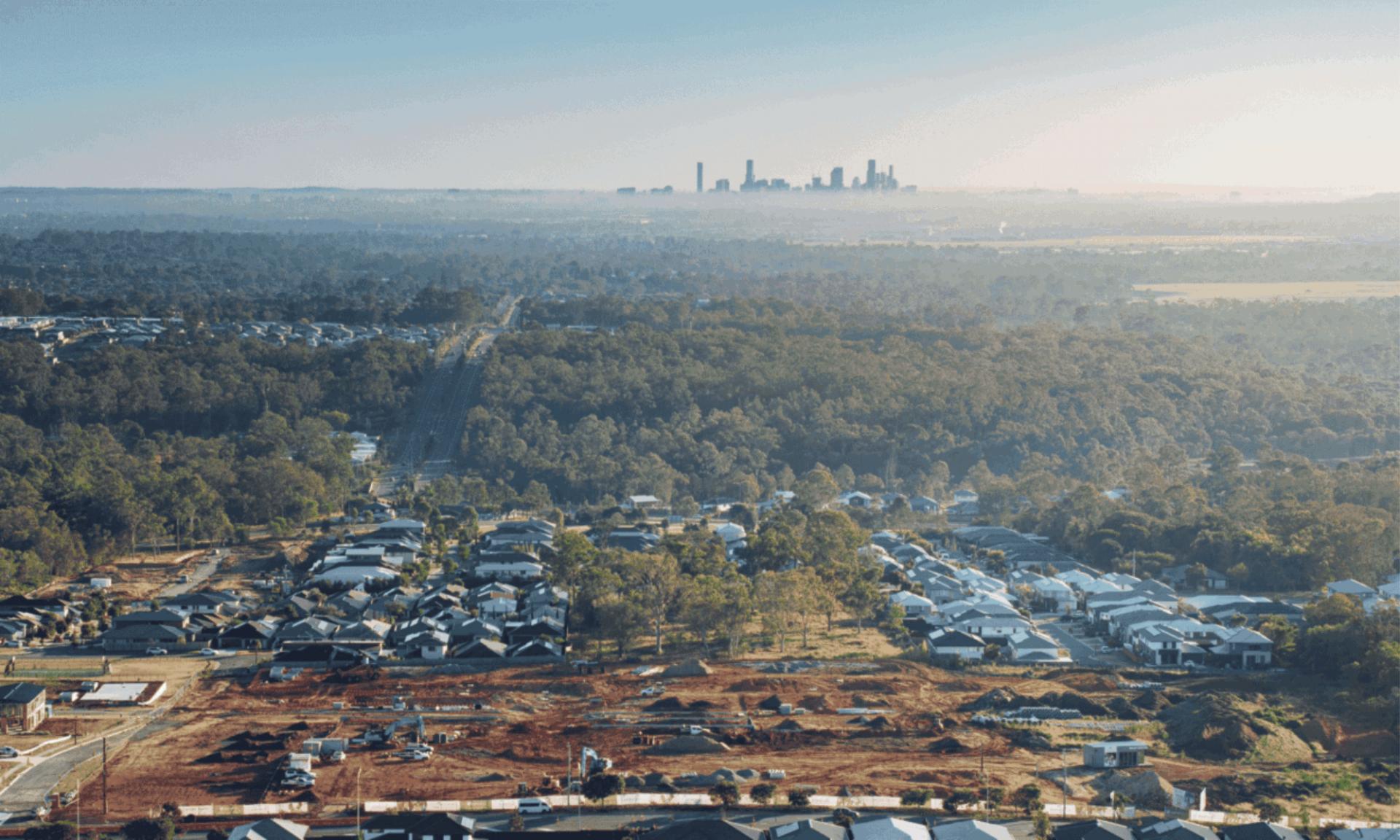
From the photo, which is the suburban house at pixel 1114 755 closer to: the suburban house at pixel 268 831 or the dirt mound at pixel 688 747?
the dirt mound at pixel 688 747

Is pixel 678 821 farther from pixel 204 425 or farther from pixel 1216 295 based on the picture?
pixel 1216 295

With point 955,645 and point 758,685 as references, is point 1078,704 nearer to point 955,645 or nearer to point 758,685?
point 955,645

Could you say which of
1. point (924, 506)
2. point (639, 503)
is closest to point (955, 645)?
point (924, 506)

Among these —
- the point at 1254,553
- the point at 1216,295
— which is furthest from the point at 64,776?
the point at 1216,295

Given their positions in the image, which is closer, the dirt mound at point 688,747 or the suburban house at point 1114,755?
the suburban house at point 1114,755

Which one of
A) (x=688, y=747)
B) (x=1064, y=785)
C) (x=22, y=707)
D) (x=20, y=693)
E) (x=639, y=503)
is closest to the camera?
(x=1064, y=785)

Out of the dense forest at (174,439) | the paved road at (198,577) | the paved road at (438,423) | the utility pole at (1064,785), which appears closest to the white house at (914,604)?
the utility pole at (1064,785)

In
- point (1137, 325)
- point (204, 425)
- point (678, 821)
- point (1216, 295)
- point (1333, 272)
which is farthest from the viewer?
point (1333, 272)
